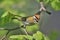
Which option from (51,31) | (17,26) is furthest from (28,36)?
(51,31)

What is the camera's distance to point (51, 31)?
0.89 meters

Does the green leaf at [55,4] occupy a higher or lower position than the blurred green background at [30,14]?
higher

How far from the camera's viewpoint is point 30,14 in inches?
32.9

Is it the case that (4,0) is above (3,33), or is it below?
above

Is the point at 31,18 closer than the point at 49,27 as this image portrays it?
Yes

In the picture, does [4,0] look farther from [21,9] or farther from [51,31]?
[51,31]

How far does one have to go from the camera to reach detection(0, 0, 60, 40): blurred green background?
2.58ft

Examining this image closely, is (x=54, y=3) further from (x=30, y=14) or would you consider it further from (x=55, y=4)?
(x=30, y=14)

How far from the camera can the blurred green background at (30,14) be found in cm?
79

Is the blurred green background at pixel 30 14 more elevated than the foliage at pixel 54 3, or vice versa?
the foliage at pixel 54 3

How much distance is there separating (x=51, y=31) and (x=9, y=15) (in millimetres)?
246

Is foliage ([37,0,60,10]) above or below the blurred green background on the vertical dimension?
above

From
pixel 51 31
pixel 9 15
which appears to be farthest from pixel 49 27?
pixel 9 15

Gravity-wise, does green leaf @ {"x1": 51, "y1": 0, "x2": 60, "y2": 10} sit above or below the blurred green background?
above
